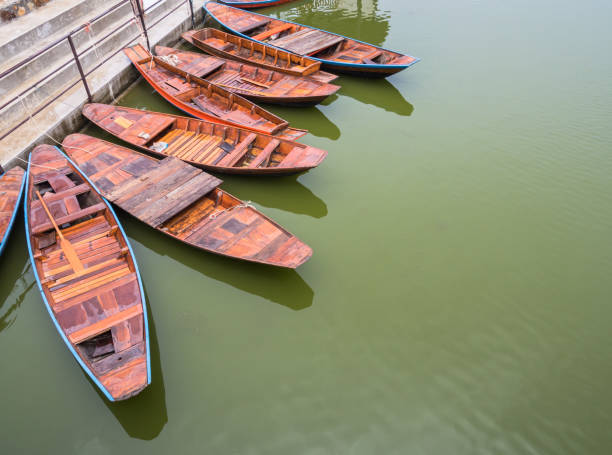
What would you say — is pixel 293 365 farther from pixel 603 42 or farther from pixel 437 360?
pixel 603 42

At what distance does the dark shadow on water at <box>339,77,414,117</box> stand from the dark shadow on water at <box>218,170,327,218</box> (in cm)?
513

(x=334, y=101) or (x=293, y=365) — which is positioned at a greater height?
(x=334, y=101)

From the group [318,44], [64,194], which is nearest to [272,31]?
[318,44]

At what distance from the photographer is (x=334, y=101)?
43.2 feet

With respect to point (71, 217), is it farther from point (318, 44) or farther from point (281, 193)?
point (318, 44)

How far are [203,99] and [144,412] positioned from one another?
369 inches

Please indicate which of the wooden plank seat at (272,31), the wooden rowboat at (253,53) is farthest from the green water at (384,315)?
the wooden plank seat at (272,31)

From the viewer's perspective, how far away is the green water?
233 inches

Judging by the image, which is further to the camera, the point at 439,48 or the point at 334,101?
the point at 439,48

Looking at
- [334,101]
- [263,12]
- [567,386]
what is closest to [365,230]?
[567,386]

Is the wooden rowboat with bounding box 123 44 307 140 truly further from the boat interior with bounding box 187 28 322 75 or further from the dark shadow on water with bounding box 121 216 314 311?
the dark shadow on water with bounding box 121 216 314 311

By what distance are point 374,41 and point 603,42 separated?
993 cm

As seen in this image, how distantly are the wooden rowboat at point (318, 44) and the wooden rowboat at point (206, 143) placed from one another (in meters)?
5.35

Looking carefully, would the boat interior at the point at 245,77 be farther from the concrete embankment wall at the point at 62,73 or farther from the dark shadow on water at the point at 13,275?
the dark shadow on water at the point at 13,275
